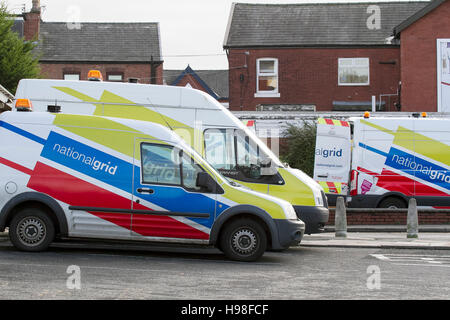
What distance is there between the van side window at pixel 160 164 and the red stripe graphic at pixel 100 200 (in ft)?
1.68

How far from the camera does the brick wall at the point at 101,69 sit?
151ft

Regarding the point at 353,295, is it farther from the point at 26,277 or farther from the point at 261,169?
the point at 261,169

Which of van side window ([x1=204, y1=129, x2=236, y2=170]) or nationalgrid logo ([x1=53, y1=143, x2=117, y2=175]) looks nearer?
nationalgrid logo ([x1=53, y1=143, x2=117, y2=175])

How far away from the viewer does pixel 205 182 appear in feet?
36.7

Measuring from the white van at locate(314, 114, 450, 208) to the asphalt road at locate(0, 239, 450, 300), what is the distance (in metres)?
6.96

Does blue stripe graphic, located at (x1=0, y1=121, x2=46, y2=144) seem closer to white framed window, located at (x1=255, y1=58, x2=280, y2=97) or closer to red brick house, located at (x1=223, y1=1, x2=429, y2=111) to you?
red brick house, located at (x1=223, y1=1, x2=429, y2=111)

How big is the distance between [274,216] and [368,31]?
28663 millimetres

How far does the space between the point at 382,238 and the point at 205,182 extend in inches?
267

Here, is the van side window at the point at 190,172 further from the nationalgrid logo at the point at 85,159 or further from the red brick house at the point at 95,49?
the red brick house at the point at 95,49

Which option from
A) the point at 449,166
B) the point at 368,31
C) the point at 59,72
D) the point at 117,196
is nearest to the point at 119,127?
the point at 117,196

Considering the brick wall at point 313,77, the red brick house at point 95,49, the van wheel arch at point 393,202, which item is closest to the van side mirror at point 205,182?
the van wheel arch at point 393,202

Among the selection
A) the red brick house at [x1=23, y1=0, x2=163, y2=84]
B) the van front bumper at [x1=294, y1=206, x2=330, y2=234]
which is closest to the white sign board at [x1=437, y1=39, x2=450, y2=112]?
the red brick house at [x1=23, y1=0, x2=163, y2=84]

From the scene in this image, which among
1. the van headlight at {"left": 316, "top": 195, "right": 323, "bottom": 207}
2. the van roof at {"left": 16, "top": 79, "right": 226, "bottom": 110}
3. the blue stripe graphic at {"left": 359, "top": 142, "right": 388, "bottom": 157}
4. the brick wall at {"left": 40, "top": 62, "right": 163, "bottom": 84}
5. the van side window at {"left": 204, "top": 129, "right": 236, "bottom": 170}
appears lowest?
the van headlight at {"left": 316, "top": 195, "right": 323, "bottom": 207}

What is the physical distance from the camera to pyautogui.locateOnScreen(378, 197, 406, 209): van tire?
2027 cm
